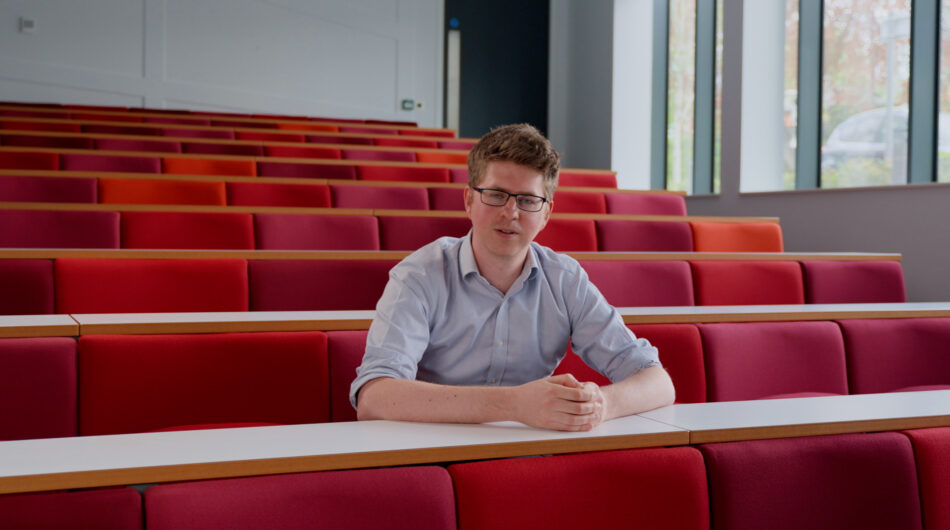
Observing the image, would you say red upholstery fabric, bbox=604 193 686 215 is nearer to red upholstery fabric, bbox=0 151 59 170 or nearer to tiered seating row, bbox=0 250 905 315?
tiered seating row, bbox=0 250 905 315

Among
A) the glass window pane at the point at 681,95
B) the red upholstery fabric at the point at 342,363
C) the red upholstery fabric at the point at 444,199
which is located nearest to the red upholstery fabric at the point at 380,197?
the red upholstery fabric at the point at 444,199

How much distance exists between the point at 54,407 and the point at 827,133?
1.27 meters

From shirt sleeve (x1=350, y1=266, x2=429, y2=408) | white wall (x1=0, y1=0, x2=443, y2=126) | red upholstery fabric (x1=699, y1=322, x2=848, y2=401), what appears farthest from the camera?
white wall (x1=0, y1=0, x2=443, y2=126)

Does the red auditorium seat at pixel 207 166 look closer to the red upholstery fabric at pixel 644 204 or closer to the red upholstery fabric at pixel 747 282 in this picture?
the red upholstery fabric at pixel 644 204

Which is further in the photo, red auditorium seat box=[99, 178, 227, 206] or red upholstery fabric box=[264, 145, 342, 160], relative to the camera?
red upholstery fabric box=[264, 145, 342, 160]

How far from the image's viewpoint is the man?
0.35m

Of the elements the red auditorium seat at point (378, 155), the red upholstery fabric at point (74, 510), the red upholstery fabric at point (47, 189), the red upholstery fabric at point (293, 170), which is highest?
the red auditorium seat at point (378, 155)

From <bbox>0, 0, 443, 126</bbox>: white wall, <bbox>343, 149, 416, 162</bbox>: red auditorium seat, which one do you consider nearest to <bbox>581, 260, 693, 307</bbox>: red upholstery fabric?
<bbox>343, 149, 416, 162</bbox>: red auditorium seat

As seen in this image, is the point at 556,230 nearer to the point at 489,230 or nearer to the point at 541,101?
the point at 489,230

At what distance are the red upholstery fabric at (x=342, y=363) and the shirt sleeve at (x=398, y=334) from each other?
71 mm

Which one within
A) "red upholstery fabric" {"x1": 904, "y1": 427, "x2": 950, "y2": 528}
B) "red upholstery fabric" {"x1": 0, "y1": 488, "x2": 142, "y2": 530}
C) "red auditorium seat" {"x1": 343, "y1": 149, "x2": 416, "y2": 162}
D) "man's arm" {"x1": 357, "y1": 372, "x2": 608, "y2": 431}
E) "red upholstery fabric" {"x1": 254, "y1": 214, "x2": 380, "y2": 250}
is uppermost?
"red auditorium seat" {"x1": 343, "y1": 149, "x2": 416, "y2": 162}

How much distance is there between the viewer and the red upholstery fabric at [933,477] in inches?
11.6

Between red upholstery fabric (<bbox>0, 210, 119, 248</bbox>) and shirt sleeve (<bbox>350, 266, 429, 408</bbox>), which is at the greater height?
red upholstery fabric (<bbox>0, 210, 119, 248</bbox>)

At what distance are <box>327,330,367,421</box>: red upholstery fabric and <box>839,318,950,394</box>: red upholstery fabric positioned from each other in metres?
0.29
